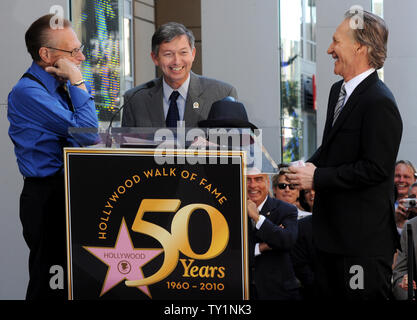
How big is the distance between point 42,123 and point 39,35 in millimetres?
430

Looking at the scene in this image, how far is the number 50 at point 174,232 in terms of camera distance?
2480 mm

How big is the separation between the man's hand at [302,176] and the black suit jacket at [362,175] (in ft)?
0.08

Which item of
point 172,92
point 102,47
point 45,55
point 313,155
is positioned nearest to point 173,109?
point 172,92

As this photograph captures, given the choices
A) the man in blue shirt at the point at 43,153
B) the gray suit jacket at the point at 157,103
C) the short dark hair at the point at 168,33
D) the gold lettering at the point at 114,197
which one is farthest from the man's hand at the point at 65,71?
the gold lettering at the point at 114,197

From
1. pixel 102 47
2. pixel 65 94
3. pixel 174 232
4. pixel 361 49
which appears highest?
pixel 102 47

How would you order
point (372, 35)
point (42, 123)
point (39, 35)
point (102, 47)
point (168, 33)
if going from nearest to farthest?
1. point (372, 35)
2. point (42, 123)
3. point (39, 35)
4. point (168, 33)
5. point (102, 47)

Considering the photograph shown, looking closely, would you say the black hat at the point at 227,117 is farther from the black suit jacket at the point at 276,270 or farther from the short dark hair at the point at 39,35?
the black suit jacket at the point at 276,270

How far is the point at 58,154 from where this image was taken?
3.03 meters

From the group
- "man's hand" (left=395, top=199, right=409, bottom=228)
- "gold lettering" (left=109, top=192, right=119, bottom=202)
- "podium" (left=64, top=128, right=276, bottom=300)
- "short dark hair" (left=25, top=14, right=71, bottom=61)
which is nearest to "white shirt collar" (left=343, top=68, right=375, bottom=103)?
"podium" (left=64, top=128, right=276, bottom=300)

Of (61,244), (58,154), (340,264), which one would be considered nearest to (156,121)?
(58,154)

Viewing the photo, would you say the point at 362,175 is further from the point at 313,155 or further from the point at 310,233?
the point at 310,233

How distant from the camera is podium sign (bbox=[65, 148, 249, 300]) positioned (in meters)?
2.47

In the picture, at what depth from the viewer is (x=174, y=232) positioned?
8.20 ft

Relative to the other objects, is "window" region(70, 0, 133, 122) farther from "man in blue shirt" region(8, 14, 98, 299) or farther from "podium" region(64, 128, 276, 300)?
"podium" region(64, 128, 276, 300)
